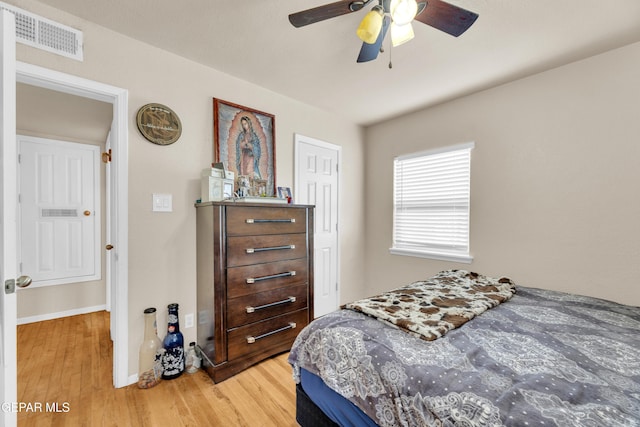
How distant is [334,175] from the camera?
3.32 meters

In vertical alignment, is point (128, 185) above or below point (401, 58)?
below

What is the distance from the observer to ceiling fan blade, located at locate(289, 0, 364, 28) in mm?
1257

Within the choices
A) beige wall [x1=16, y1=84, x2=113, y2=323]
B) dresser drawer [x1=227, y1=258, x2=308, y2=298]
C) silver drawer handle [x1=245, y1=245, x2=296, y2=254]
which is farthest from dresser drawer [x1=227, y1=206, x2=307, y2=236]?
beige wall [x1=16, y1=84, x2=113, y2=323]

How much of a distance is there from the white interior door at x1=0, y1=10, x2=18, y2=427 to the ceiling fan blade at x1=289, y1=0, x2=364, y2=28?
44.4 inches

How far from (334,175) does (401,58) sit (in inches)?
59.4

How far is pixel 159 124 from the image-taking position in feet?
6.61

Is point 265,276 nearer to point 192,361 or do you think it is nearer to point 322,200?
point 192,361

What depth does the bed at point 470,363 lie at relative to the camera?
0.72 metres

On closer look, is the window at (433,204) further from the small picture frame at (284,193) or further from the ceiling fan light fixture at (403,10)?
the ceiling fan light fixture at (403,10)

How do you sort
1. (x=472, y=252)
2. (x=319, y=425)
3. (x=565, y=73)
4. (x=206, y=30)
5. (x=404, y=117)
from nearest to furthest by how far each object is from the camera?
(x=319, y=425) → (x=206, y=30) → (x=565, y=73) → (x=472, y=252) → (x=404, y=117)

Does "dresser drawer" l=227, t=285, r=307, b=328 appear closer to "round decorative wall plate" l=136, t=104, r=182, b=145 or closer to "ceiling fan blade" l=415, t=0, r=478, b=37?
"round decorative wall plate" l=136, t=104, r=182, b=145

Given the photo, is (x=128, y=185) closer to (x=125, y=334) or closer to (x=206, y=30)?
(x=125, y=334)

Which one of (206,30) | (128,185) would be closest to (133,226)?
(128,185)

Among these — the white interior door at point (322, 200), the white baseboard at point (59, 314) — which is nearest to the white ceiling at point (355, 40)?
the white interior door at point (322, 200)
